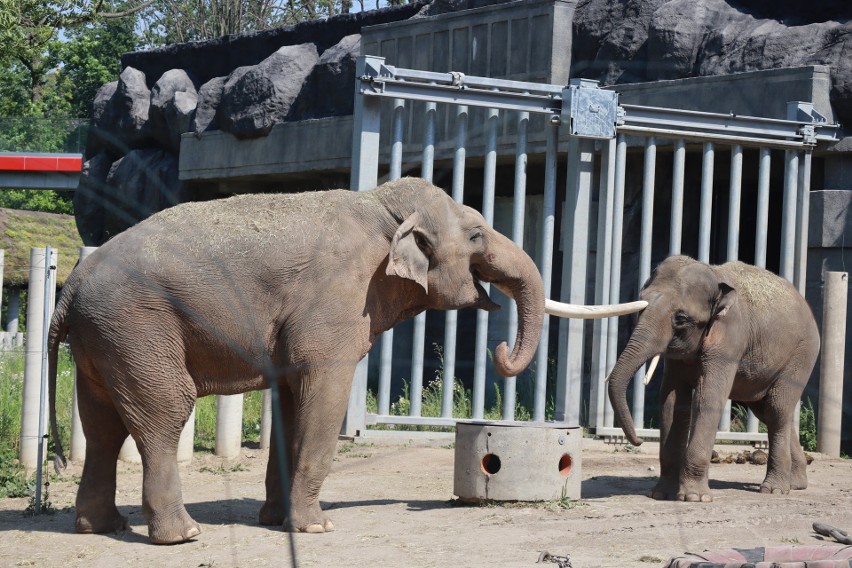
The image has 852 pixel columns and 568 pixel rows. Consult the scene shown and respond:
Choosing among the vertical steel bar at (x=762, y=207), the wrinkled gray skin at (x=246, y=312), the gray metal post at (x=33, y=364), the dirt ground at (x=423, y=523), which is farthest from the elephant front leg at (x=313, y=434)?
the vertical steel bar at (x=762, y=207)

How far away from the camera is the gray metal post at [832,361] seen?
1073 cm

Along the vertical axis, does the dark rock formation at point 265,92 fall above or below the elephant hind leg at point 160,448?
above

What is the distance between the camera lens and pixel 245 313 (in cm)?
621

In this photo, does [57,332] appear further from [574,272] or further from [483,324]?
[574,272]

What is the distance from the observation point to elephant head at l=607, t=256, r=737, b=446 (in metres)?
7.64

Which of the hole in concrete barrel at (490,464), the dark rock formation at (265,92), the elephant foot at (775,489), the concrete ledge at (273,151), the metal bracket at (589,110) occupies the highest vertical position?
the dark rock formation at (265,92)

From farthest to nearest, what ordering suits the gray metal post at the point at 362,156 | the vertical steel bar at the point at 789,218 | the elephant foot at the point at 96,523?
the vertical steel bar at the point at 789,218 → the gray metal post at the point at 362,156 → the elephant foot at the point at 96,523

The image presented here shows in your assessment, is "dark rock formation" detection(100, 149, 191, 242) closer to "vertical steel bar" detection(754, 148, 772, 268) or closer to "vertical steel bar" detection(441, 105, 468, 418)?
"vertical steel bar" detection(441, 105, 468, 418)

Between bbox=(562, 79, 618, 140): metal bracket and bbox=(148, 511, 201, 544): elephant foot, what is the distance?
5.59 meters

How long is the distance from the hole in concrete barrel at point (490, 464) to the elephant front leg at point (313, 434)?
3.80 ft

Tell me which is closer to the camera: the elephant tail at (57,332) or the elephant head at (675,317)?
the elephant tail at (57,332)

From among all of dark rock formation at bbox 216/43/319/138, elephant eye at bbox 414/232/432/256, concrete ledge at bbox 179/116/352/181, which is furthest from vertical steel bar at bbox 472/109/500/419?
dark rock formation at bbox 216/43/319/138

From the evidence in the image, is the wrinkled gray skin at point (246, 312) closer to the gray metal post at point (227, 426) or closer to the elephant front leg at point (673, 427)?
the elephant front leg at point (673, 427)

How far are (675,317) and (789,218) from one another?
3787mm
